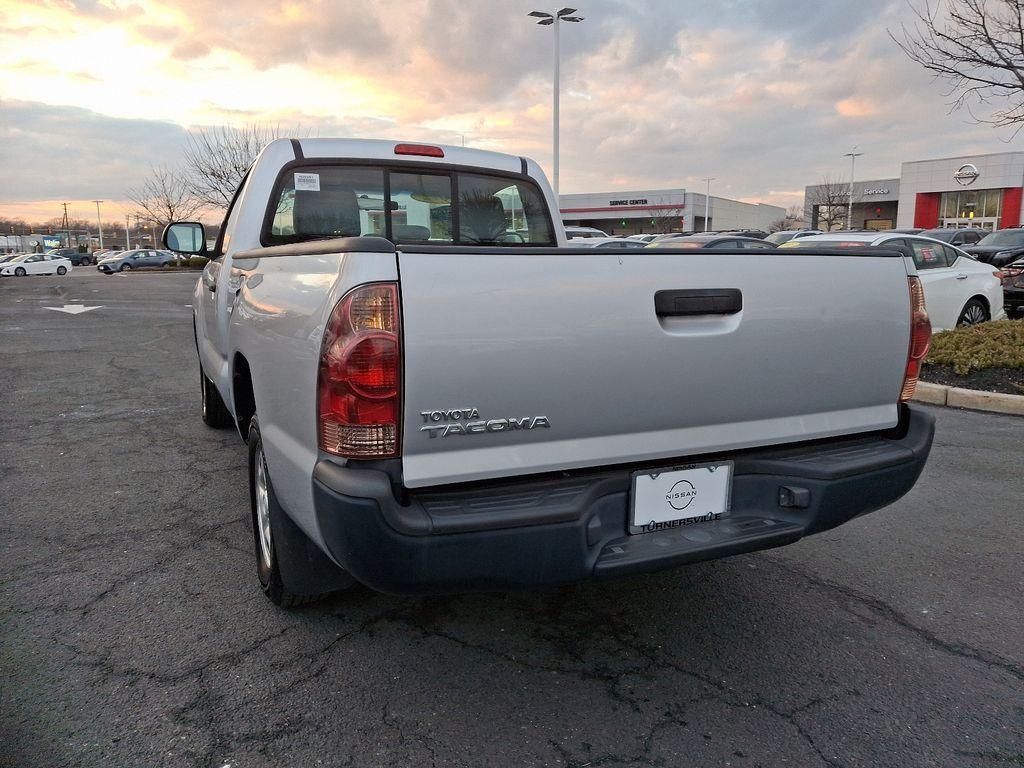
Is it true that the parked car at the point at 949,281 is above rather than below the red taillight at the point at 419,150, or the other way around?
below

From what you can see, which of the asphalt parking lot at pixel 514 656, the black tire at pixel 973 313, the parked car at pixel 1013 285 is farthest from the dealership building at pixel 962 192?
the asphalt parking lot at pixel 514 656

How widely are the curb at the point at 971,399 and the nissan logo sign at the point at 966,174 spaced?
205ft

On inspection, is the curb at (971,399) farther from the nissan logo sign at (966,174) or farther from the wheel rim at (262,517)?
the nissan logo sign at (966,174)

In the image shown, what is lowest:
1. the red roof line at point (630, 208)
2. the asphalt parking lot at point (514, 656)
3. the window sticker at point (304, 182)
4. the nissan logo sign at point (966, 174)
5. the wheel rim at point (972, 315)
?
the asphalt parking lot at point (514, 656)

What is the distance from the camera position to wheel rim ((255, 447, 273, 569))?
10.0 ft

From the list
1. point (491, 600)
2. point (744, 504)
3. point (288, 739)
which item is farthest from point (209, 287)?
point (744, 504)

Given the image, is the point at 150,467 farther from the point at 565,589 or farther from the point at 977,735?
the point at 977,735

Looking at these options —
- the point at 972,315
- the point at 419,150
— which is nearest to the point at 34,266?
the point at 972,315

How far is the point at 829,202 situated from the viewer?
69.3 m

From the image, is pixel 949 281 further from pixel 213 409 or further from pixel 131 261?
pixel 131 261

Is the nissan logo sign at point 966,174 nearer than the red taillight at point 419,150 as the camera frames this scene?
No

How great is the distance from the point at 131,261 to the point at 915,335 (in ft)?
179

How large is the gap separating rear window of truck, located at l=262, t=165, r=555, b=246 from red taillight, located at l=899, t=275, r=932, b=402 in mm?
2229

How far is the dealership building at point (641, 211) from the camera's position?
84.8 meters
